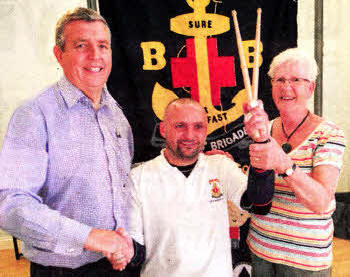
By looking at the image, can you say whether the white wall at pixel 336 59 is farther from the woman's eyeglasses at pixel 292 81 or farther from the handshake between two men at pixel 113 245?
the handshake between two men at pixel 113 245

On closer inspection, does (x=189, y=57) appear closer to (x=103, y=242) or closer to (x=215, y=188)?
(x=215, y=188)

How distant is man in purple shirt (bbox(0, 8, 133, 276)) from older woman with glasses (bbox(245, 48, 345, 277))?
0.69 meters

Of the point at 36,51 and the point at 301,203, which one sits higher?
the point at 36,51

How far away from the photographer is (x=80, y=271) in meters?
1.33

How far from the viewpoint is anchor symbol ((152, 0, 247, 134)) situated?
90.7 inches

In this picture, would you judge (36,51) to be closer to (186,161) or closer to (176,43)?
(176,43)

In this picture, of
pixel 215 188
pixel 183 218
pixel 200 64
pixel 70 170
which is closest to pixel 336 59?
pixel 200 64

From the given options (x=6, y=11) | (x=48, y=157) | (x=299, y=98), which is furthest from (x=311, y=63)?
(x=6, y=11)

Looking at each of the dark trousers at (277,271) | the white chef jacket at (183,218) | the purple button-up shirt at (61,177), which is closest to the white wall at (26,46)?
the purple button-up shirt at (61,177)

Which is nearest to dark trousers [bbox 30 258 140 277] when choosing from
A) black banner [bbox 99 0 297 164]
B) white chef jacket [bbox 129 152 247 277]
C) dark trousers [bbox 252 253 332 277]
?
white chef jacket [bbox 129 152 247 277]

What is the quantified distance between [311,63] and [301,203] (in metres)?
0.63

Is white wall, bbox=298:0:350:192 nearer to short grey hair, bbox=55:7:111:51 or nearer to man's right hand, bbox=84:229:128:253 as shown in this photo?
short grey hair, bbox=55:7:111:51

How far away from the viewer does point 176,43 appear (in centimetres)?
231

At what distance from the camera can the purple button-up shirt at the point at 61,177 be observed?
114cm
